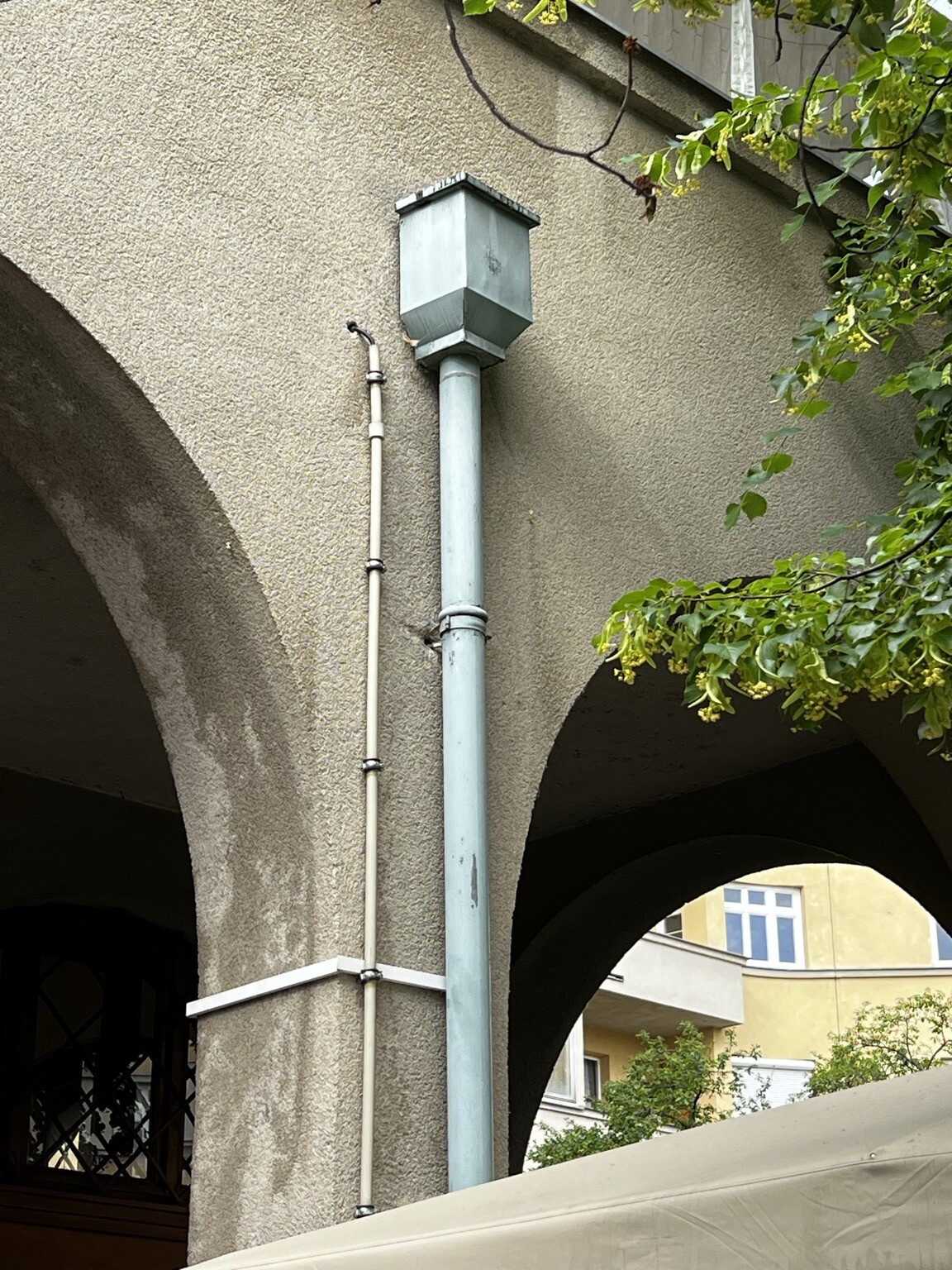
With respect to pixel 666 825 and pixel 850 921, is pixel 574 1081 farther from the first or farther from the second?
pixel 666 825

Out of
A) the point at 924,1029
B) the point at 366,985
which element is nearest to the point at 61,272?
the point at 366,985

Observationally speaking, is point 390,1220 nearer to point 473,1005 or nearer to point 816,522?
point 473,1005

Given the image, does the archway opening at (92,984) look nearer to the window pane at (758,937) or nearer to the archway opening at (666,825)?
the archway opening at (666,825)

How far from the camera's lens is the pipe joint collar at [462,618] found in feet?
14.6

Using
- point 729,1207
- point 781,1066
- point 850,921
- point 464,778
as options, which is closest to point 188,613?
point 464,778

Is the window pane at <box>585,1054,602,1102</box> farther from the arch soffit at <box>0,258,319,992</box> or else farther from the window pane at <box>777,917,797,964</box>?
the arch soffit at <box>0,258,319,992</box>

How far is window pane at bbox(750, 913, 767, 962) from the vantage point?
29.1m

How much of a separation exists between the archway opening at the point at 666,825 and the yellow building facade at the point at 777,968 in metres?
16.9

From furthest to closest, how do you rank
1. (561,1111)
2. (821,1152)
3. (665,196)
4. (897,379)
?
1. (561,1111)
2. (665,196)
3. (897,379)
4. (821,1152)

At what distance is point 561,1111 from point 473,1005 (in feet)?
67.4

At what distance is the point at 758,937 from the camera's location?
29234 millimetres

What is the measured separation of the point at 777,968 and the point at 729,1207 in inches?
1069

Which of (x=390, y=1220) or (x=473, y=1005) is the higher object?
(x=473, y=1005)

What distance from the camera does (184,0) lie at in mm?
4539
